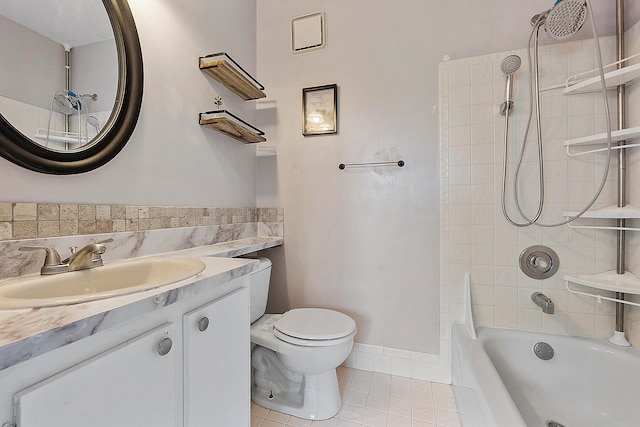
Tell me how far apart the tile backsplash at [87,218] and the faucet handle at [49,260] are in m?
0.05

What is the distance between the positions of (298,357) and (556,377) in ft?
4.07

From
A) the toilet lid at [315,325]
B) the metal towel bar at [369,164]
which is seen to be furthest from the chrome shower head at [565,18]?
the toilet lid at [315,325]

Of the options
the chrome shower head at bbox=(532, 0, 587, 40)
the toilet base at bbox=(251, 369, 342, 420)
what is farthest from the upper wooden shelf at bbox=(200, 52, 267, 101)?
Result: the toilet base at bbox=(251, 369, 342, 420)

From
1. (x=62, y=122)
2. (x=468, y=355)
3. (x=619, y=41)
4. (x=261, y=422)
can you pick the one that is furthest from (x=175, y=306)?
(x=619, y=41)

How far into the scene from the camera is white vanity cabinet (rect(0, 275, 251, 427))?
0.44 meters

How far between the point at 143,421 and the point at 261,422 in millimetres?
898

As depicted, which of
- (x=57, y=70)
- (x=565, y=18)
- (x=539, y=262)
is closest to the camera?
(x=57, y=70)

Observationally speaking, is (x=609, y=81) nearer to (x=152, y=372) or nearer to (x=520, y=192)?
(x=520, y=192)

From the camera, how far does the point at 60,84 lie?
915 mm

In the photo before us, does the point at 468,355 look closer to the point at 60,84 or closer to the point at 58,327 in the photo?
the point at 58,327

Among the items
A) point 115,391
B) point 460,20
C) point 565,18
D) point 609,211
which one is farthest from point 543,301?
point 115,391

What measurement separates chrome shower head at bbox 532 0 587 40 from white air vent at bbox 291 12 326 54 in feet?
3.98

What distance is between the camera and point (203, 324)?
30.2 inches

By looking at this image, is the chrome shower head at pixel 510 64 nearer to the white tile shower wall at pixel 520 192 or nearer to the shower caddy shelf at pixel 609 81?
the white tile shower wall at pixel 520 192
